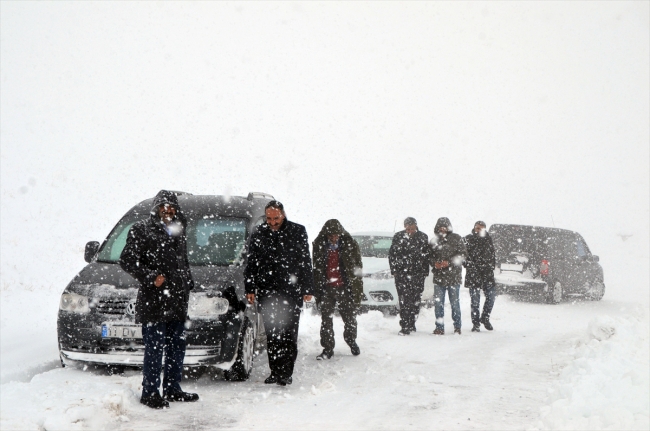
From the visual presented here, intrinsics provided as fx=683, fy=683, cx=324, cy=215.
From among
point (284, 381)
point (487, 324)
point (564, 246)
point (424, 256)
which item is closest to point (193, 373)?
point (284, 381)

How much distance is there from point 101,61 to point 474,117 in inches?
2322

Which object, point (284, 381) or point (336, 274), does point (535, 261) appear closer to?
point (336, 274)

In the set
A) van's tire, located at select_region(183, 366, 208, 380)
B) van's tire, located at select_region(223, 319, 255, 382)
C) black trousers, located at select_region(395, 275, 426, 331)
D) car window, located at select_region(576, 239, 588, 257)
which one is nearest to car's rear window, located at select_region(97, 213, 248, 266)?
van's tire, located at select_region(223, 319, 255, 382)

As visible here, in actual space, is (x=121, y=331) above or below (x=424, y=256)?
below

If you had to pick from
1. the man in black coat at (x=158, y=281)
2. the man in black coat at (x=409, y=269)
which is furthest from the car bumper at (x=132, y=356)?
the man in black coat at (x=409, y=269)

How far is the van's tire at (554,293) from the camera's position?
57.8ft

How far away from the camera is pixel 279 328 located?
719cm

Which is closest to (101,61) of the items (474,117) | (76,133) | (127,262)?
(76,133)

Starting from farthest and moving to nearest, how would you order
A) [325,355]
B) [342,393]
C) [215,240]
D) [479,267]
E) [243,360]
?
Answer: 1. [479,267]
2. [325,355]
3. [215,240]
4. [243,360]
5. [342,393]

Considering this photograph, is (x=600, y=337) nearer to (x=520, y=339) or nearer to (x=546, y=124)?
(x=520, y=339)

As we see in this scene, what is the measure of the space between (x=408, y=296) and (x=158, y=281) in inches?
255

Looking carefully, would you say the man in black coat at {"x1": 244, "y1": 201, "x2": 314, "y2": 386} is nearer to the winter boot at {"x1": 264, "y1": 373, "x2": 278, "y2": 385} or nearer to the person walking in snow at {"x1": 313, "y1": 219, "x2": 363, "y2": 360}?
the winter boot at {"x1": 264, "y1": 373, "x2": 278, "y2": 385}

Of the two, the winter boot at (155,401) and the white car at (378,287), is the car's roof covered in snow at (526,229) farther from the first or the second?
the winter boot at (155,401)

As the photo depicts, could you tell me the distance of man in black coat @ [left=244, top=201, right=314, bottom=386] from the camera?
7184 mm
